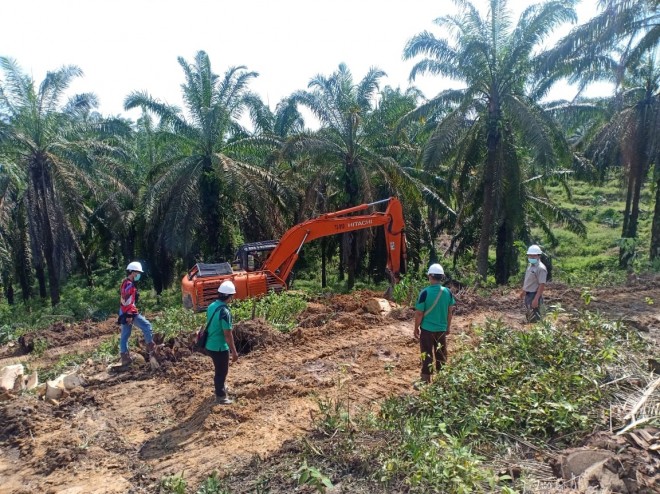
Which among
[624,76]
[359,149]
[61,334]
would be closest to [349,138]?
[359,149]

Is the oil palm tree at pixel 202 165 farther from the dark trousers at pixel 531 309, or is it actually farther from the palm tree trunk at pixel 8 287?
the dark trousers at pixel 531 309

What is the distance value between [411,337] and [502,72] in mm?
9342

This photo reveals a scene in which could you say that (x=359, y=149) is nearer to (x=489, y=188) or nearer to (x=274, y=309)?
(x=489, y=188)

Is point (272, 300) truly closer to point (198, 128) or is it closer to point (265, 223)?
point (265, 223)

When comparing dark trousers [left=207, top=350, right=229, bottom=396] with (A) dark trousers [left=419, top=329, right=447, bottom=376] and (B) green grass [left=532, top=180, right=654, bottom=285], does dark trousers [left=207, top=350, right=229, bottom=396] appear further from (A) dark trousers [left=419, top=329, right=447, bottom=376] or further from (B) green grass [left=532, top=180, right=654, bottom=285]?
(B) green grass [left=532, top=180, right=654, bottom=285]

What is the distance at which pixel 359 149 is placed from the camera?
19.5m

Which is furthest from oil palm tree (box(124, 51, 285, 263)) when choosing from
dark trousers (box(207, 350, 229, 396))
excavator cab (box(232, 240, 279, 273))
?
dark trousers (box(207, 350, 229, 396))

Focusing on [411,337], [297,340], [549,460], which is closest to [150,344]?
[297,340]

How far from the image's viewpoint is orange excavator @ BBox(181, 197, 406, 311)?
13.4 m

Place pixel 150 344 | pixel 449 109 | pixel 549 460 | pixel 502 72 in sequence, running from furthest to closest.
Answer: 1. pixel 449 109
2. pixel 502 72
3. pixel 150 344
4. pixel 549 460

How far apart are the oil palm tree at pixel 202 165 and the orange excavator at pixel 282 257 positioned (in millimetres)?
4216

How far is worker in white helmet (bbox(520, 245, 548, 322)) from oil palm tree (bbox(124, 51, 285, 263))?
10694 mm

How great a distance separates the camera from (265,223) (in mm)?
19359

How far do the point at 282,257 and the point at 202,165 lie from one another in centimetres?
656
